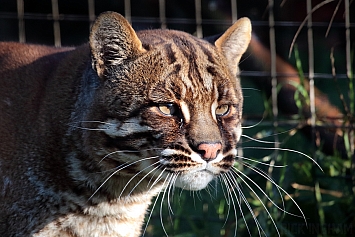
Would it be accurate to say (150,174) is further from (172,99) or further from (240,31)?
(240,31)

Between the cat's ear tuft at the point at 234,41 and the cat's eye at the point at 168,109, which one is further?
the cat's ear tuft at the point at 234,41

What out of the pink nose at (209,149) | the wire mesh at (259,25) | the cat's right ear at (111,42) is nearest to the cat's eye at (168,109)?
the pink nose at (209,149)

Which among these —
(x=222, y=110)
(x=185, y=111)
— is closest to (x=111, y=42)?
(x=185, y=111)

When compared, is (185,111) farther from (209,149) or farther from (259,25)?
(259,25)

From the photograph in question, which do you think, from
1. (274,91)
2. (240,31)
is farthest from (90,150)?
(274,91)

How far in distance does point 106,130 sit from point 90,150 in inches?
7.9

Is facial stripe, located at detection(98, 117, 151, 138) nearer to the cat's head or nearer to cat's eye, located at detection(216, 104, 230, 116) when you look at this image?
the cat's head

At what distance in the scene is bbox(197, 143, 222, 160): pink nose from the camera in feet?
12.2

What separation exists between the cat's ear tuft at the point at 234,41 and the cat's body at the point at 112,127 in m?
0.01

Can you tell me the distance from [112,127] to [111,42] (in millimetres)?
495

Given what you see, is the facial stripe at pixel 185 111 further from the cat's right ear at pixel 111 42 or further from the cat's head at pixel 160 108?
the cat's right ear at pixel 111 42

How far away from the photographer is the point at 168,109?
12.7ft

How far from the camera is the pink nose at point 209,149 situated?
12.2 feet

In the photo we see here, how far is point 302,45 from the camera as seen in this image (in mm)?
8719
